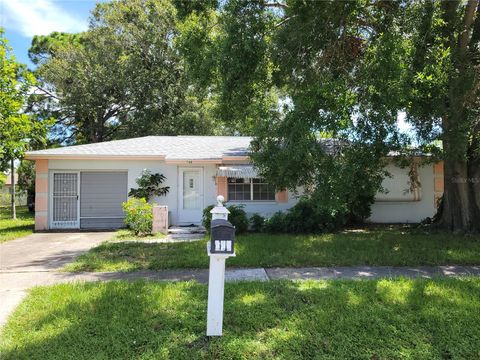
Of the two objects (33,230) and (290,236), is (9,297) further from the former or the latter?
(33,230)

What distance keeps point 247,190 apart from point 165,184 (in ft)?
10.4

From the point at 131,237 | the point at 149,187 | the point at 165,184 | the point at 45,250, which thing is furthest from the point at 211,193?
the point at 45,250

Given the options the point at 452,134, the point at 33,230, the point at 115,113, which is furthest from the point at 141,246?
the point at 115,113

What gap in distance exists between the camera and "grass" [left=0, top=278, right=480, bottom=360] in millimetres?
4324

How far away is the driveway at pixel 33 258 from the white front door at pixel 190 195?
9.94 ft

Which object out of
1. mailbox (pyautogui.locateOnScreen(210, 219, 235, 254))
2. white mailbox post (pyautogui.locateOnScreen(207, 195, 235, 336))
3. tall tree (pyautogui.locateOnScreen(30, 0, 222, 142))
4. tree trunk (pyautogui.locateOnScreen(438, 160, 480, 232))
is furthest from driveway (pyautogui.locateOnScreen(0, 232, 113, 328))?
tall tree (pyautogui.locateOnScreen(30, 0, 222, 142))

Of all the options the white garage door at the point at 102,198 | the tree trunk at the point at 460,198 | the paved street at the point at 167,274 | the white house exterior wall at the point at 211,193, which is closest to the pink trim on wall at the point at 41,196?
the white house exterior wall at the point at 211,193

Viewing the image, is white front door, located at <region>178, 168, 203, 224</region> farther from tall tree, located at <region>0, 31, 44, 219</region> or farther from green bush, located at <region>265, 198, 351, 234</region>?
tall tree, located at <region>0, 31, 44, 219</region>

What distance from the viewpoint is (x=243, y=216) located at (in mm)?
12445

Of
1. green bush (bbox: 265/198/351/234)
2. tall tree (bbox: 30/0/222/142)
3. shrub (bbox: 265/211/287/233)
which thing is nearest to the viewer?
green bush (bbox: 265/198/351/234)

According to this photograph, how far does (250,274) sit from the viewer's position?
7.37 m

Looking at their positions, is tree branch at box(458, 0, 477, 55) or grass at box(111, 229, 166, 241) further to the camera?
grass at box(111, 229, 166, 241)

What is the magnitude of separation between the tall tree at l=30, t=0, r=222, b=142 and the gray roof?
28.6 ft

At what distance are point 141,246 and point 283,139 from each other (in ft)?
15.6
